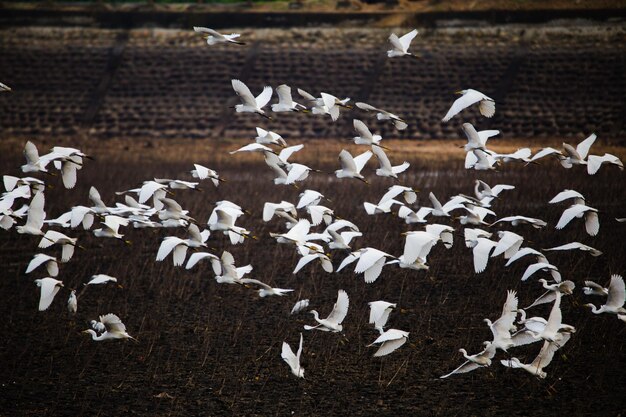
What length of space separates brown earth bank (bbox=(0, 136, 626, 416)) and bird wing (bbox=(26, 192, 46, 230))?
1.25 meters

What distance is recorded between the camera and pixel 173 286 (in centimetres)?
1305

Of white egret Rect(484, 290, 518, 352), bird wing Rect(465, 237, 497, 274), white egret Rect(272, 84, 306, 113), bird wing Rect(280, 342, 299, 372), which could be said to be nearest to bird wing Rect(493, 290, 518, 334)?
white egret Rect(484, 290, 518, 352)

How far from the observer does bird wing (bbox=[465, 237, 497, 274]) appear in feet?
31.9

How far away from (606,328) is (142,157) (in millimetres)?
17885

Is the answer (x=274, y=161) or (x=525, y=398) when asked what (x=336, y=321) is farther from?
(x=274, y=161)

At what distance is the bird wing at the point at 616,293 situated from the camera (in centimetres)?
921

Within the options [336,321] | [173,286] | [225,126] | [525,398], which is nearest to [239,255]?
[173,286]

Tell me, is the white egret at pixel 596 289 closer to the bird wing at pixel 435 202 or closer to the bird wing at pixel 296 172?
the bird wing at pixel 435 202

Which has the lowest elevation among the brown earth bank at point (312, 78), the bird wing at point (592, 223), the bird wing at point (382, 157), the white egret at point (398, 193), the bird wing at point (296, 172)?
the brown earth bank at point (312, 78)

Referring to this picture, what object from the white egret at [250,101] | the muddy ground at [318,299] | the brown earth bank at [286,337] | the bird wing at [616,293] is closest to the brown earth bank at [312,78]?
the muddy ground at [318,299]

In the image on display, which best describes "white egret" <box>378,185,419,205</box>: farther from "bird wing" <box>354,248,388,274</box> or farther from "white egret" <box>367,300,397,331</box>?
"white egret" <box>367,300,397,331</box>

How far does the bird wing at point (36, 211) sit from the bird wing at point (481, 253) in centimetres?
521

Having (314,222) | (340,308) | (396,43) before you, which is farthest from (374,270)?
(396,43)

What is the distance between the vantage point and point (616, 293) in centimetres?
931
